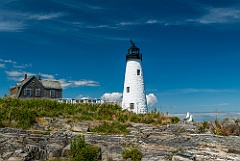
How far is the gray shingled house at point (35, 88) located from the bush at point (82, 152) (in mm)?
32437

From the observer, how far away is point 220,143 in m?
13.0

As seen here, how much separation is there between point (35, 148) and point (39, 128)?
3.16 m

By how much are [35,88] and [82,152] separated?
3490 cm

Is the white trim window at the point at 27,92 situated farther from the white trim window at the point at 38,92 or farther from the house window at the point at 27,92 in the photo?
the white trim window at the point at 38,92

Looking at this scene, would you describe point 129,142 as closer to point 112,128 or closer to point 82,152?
point 112,128

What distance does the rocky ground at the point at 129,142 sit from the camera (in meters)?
12.0

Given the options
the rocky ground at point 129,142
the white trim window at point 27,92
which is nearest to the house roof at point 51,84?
the white trim window at point 27,92

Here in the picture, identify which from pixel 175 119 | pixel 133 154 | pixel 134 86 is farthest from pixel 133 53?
pixel 133 154

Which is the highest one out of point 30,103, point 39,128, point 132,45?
point 132,45

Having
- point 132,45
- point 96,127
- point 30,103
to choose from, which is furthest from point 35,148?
point 132,45

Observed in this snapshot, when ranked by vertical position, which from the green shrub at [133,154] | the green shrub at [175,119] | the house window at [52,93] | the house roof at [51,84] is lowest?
the green shrub at [133,154]

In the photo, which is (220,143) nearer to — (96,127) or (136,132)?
(136,132)

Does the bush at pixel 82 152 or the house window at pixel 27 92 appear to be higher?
the house window at pixel 27 92

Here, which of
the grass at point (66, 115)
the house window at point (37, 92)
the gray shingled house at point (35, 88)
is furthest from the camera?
the house window at point (37, 92)
